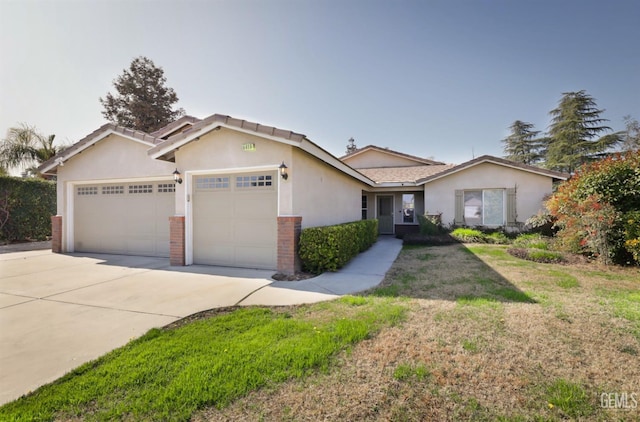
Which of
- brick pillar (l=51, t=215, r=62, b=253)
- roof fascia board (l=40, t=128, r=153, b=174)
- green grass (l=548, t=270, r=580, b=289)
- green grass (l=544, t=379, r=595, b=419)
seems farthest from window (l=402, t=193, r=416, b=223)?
brick pillar (l=51, t=215, r=62, b=253)

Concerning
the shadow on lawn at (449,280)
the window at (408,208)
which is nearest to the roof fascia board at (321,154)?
the shadow on lawn at (449,280)

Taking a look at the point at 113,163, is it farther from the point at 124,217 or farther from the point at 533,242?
the point at 533,242

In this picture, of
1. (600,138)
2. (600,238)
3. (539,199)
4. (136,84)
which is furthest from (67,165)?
(600,138)

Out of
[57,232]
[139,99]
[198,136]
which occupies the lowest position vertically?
[57,232]

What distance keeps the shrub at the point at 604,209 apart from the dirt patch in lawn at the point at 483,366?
306 cm

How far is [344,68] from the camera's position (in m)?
11.0

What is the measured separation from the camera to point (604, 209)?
24.5 ft

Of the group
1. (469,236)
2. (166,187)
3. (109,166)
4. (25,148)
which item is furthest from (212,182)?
(25,148)

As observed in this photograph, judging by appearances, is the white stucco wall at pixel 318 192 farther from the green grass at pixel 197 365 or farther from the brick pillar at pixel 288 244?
the green grass at pixel 197 365

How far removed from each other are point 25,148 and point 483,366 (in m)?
25.2

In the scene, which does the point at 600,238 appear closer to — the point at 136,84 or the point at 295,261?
the point at 295,261

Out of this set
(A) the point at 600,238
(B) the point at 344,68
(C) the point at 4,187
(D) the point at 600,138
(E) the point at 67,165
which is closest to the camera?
(A) the point at 600,238

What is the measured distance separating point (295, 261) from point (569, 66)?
14.0 meters

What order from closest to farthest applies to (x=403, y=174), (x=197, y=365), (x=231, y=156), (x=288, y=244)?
(x=197, y=365) → (x=288, y=244) → (x=231, y=156) → (x=403, y=174)
